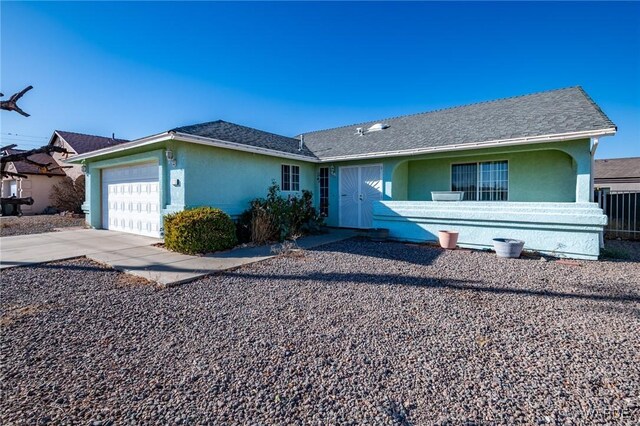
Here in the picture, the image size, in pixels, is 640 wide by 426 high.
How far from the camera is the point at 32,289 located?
15.6 ft

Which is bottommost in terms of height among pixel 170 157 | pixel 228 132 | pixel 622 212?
pixel 622 212

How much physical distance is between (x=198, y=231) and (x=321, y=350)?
5438 millimetres

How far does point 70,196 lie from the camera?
17.8 meters

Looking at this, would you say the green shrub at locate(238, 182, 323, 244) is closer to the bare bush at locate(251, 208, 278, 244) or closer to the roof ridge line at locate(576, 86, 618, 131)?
the bare bush at locate(251, 208, 278, 244)

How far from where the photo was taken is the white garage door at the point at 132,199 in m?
9.69

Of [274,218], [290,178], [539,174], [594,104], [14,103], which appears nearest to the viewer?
[14,103]

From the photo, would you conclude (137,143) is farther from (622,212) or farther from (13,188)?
(13,188)

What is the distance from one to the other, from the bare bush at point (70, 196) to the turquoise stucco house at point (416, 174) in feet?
21.6

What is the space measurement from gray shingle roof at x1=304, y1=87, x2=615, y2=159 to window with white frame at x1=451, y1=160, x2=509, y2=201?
1.25 metres

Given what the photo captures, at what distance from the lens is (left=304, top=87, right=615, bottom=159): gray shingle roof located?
8.16m

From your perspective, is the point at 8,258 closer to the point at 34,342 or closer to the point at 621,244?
the point at 34,342

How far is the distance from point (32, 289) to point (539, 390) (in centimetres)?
684

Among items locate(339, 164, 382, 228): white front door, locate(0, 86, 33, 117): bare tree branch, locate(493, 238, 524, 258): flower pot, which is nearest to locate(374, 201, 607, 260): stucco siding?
locate(493, 238, 524, 258): flower pot

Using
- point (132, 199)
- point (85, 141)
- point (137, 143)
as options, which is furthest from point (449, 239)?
point (85, 141)
